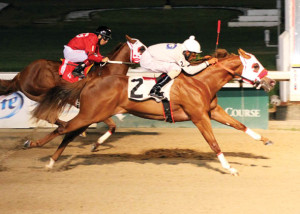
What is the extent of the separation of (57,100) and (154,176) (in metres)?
1.64

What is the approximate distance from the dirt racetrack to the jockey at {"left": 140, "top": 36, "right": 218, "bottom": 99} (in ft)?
3.80

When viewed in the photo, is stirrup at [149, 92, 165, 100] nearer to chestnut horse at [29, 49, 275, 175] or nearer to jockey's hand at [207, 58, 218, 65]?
chestnut horse at [29, 49, 275, 175]

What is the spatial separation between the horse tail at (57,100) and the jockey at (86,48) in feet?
Answer: 3.53

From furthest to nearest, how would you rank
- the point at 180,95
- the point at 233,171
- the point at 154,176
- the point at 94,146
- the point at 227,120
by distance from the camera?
the point at 94,146 → the point at 227,120 → the point at 180,95 → the point at 154,176 → the point at 233,171

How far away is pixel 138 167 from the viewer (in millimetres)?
7984

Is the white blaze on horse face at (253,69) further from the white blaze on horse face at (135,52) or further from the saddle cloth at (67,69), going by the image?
the saddle cloth at (67,69)

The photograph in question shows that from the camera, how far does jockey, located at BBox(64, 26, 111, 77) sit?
29.2 feet

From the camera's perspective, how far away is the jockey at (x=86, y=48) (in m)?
8.91

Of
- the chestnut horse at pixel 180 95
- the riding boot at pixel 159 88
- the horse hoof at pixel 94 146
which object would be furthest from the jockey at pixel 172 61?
the horse hoof at pixel 94 146

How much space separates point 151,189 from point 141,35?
45.8 ft

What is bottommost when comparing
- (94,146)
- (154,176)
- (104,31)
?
(94,146)

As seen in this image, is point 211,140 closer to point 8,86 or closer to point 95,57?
point 95,57

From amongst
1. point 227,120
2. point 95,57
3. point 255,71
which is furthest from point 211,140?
point 95,57

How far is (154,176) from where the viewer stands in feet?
24.5
